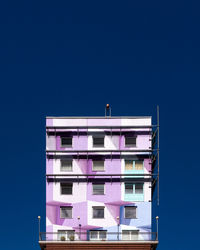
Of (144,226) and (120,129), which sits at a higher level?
(120,129)

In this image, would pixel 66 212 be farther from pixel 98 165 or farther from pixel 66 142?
pixel 66 142

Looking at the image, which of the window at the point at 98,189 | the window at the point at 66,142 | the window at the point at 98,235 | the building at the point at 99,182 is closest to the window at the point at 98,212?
the building at the point at 99,182

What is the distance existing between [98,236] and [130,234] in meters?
4.13

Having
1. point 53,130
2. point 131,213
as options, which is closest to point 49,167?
point 53,130

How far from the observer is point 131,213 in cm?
10781

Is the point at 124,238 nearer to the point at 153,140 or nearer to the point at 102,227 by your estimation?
the point at 102,227

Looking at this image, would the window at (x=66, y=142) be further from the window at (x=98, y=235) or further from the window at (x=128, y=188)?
the window at (x=98, y=235)

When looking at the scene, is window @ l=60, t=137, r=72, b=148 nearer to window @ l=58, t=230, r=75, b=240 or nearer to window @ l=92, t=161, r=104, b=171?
window @ l=92, t=161, r=104, b=171

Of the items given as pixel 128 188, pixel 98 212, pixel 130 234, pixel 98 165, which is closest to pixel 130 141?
pixel 98 165

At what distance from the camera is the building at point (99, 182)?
107 meters

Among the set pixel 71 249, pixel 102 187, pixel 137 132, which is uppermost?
pixel 137 132

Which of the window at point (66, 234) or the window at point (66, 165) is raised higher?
the window at point (66, 165)

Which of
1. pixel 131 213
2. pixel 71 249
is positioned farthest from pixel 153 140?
pixel 71 249

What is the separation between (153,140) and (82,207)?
13.2 m
